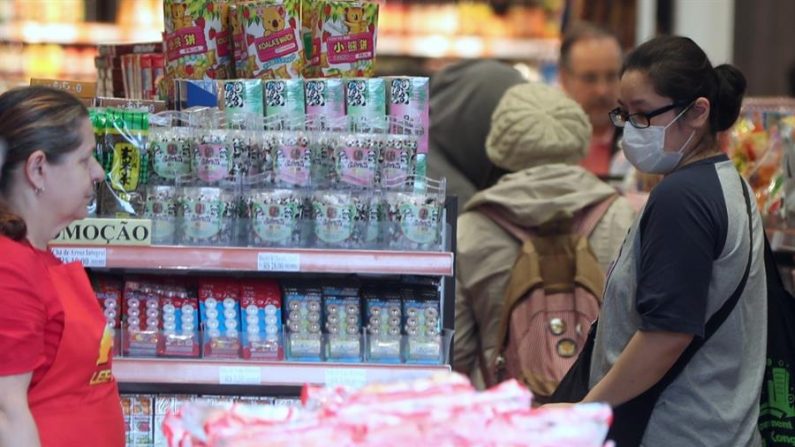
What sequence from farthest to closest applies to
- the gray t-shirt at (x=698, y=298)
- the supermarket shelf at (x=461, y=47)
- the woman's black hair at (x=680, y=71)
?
the supermarket shelf at (x=461, y=47) → the woman's black hair at (x=680, y=71) → the gray t-shirt at (x=698, y=298)

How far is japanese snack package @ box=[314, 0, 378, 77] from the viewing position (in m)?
3.41

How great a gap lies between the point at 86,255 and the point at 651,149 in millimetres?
1317

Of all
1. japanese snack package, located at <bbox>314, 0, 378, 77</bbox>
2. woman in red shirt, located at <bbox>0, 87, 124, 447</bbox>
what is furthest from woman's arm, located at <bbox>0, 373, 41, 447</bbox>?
japanese snack package, located at <bbox>314, 0, 378, 77</bbox>

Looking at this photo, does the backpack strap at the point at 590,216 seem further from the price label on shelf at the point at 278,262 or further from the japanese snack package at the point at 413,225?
the price label on shelf at the point at 278,262

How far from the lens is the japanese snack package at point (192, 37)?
135 inches

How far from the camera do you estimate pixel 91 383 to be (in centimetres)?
260

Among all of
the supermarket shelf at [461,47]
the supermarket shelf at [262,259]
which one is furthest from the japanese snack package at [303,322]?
the supermarket shelf at [461,47]

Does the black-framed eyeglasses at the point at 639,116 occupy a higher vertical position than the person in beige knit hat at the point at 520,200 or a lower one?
higher

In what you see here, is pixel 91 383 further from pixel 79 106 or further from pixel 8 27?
pixel 8 27

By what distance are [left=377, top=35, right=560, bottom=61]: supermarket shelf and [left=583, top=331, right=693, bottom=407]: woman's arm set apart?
6649mm

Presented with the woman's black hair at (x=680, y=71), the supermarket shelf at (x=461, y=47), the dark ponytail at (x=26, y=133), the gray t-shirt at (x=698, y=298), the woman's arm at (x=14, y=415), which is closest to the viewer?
the woman's arm at (x=14, y=415)

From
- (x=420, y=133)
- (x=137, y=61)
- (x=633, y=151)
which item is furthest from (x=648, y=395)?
(x=137, y=61)

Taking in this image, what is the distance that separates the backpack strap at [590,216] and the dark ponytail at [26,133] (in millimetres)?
1983

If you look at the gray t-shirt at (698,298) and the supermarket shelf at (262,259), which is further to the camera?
the supermarket shelf at (262,259)
